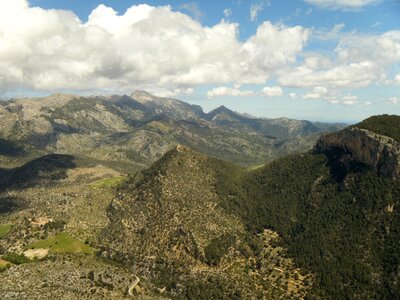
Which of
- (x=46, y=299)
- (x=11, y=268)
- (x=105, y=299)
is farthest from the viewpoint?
(x=11, y=268)

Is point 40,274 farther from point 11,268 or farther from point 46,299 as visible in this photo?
point 46,299

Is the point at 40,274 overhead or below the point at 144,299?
overhead

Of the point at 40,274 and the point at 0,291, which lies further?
the point at 40,274

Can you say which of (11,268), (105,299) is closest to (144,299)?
(105,299)

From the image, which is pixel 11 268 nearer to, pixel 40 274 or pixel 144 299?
pixel 40 274

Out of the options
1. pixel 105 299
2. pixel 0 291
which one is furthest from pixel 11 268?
pixel 105 299

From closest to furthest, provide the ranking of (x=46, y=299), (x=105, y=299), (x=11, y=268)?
(x=46, y=299) < (x=105, y=299) < (x=11, y=268)

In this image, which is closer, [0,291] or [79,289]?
[0,291]

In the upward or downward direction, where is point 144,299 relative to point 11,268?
downward
